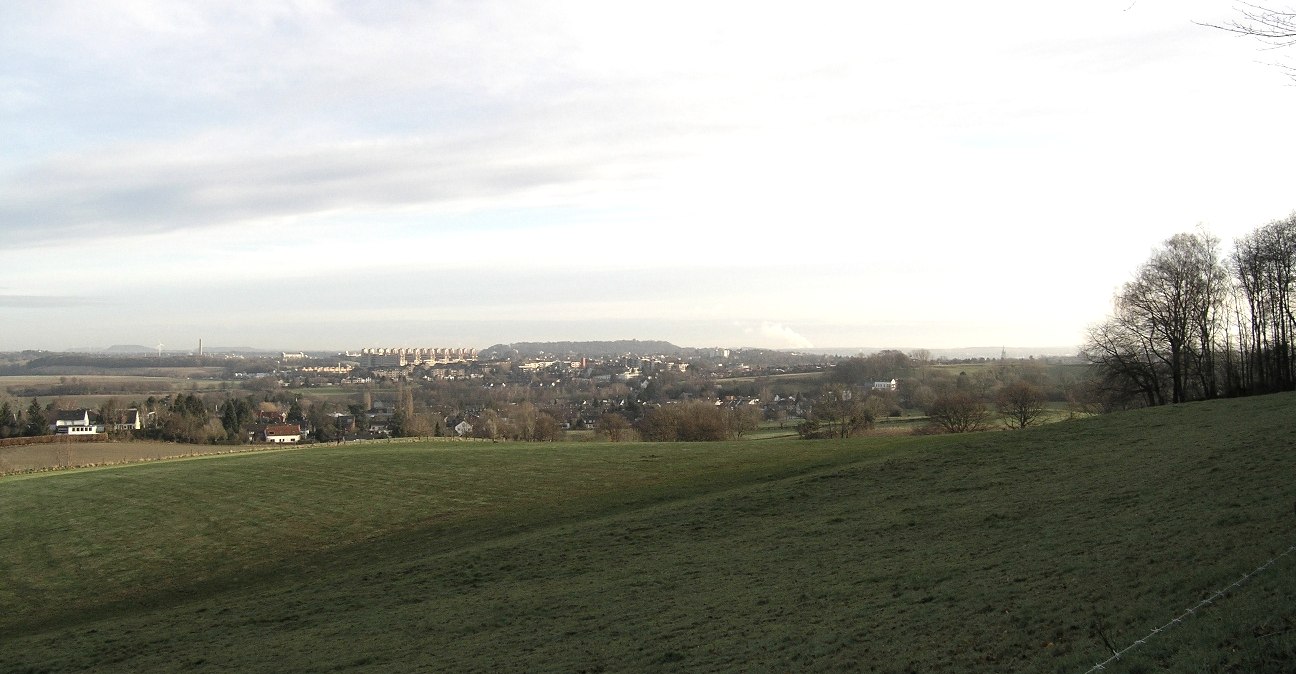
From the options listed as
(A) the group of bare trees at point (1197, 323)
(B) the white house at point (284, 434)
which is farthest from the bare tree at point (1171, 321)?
(B) the white house at point (284, 434)

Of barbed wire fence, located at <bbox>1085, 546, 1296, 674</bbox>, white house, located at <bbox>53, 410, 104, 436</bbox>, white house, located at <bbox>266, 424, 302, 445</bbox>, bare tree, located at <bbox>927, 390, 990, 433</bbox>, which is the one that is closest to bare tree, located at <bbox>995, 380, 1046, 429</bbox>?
bare tree, located at <bbox>927, 390, 990, 433</bbox>

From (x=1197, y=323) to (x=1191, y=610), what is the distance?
5916 cm

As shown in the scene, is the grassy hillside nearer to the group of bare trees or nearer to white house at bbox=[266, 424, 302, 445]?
the group of bare trees

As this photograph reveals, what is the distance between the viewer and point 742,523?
1062 inches

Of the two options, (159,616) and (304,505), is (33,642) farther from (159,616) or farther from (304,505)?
(304,505)

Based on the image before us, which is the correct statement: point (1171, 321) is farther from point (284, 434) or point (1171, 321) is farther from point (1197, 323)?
point (284, 434)

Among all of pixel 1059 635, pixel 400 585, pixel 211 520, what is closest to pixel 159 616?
pixel 400 585

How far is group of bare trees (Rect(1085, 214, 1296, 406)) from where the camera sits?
57.5 metres

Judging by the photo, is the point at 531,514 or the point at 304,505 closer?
the point at 531,514

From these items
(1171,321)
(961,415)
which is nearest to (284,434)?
(961,415)

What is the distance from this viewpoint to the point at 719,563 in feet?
70.9

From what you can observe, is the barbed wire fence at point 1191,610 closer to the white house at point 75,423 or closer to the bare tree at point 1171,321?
the bare tree at point 1171,321

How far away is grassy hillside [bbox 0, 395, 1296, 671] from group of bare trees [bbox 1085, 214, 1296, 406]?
24.3 metres

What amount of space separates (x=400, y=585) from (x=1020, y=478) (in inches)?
779
